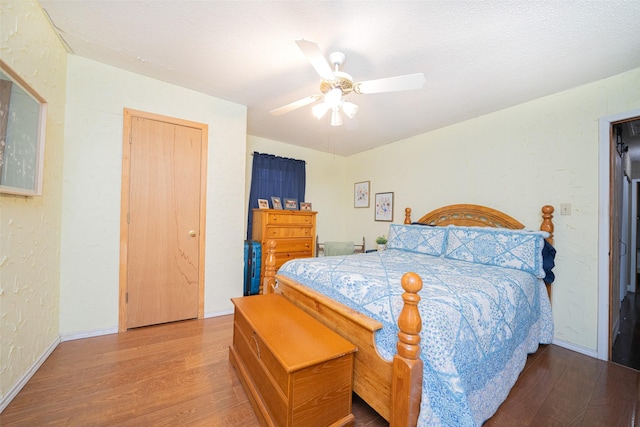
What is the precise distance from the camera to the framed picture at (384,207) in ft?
13.3

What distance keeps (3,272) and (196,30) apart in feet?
6.42

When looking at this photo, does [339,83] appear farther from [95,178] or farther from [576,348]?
[576,348]

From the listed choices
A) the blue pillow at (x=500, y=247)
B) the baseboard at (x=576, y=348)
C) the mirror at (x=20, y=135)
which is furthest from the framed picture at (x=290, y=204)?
the baseboard at (x=576, y=348)

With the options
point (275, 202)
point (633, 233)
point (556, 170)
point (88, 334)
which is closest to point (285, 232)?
point (275, 202)

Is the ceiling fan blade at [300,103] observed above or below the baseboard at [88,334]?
above

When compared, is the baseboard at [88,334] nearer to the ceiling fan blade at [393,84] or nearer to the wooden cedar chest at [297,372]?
the wooden cedar chest at [297,372]

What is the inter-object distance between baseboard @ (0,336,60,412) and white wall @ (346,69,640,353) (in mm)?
4164

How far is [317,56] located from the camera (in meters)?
1.49

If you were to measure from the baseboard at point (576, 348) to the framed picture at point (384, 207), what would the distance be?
235 cm

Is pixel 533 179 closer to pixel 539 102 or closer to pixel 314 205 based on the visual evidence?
pixel 539 102

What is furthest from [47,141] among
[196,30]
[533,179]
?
[533,179]

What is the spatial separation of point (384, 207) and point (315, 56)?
3035mm

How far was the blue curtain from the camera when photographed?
4.02 m

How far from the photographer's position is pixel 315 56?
1493 mm
